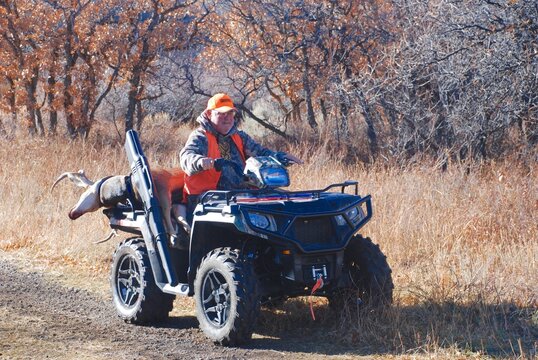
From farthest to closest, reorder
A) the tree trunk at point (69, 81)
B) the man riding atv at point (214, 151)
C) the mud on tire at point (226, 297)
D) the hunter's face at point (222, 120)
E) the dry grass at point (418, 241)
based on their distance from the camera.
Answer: the tree trunk at point (69, 81)
the hunter's face at point (222, 120)
the man riding atv at point (214, 151)
the dry grass at point (418, 241)
the mud on tire at point (226, 297)

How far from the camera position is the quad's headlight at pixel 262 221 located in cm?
575

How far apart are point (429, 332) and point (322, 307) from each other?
1090 mm

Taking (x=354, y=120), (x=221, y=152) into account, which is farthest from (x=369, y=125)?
(x=221, y=152)

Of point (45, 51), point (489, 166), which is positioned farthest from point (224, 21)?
point (489, 166)

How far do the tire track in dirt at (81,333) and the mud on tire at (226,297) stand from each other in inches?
5.5

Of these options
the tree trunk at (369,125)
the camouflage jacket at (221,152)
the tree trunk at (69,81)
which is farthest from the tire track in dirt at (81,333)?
the tree trunk at (69,81)

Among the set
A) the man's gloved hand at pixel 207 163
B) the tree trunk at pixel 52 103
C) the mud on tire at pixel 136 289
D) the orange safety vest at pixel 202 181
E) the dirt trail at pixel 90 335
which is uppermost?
the tree trunk at pixel 52 103

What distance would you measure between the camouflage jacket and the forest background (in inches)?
45.0

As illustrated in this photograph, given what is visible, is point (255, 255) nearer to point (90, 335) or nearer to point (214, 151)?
point (214, 151)

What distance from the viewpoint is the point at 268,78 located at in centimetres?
1669

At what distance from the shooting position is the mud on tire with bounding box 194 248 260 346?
573cm

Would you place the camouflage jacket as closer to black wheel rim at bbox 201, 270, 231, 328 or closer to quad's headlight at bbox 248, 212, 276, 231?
quad's headlight at bbox 248, 212, 276, 231

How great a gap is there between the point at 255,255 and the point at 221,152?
109 cm

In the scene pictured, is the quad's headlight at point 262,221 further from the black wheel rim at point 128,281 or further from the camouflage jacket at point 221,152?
the black wheel rim at point 128,281
